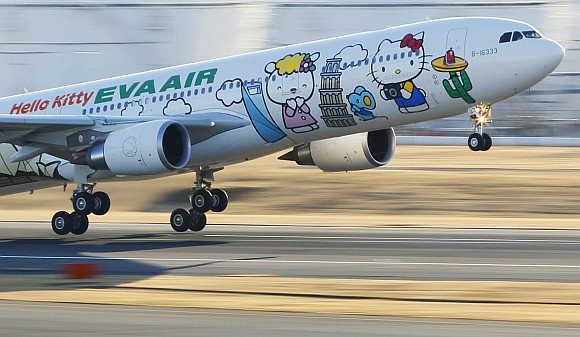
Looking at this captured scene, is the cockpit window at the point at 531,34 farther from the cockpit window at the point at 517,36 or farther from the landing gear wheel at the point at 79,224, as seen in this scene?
the landing gear wheel at the point at 79,224

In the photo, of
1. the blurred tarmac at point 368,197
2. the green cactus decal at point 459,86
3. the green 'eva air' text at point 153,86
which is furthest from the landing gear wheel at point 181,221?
the green cactus decal at point 459,86

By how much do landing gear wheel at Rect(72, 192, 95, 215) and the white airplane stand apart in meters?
0.03

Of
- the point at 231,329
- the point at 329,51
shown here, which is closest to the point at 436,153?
the point at 329,51

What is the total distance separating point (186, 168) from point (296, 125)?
334cm

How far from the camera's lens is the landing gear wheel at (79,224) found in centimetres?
3441

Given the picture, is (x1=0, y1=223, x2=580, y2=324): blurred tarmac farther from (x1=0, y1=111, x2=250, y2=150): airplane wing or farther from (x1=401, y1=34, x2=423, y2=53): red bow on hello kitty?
(x1=401, y1=34, x2=423, y2=53): red bow on hello kitty

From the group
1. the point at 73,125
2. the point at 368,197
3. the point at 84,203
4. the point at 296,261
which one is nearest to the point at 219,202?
the point at 84,203

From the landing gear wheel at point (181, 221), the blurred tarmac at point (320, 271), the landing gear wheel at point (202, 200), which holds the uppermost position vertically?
the landing gear wheel at point (202, 200)

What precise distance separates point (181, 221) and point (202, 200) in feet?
3.01

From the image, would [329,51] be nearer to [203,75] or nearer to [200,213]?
[203,75]

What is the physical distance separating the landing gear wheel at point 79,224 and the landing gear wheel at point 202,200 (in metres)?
3.47

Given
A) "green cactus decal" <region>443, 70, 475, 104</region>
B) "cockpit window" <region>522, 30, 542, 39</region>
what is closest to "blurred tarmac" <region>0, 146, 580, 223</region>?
"green cactus decal" <region>443, 70, 475, 104</region>

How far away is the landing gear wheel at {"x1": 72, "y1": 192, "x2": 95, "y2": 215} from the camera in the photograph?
3312 cm

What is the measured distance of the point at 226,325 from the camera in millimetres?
16766
